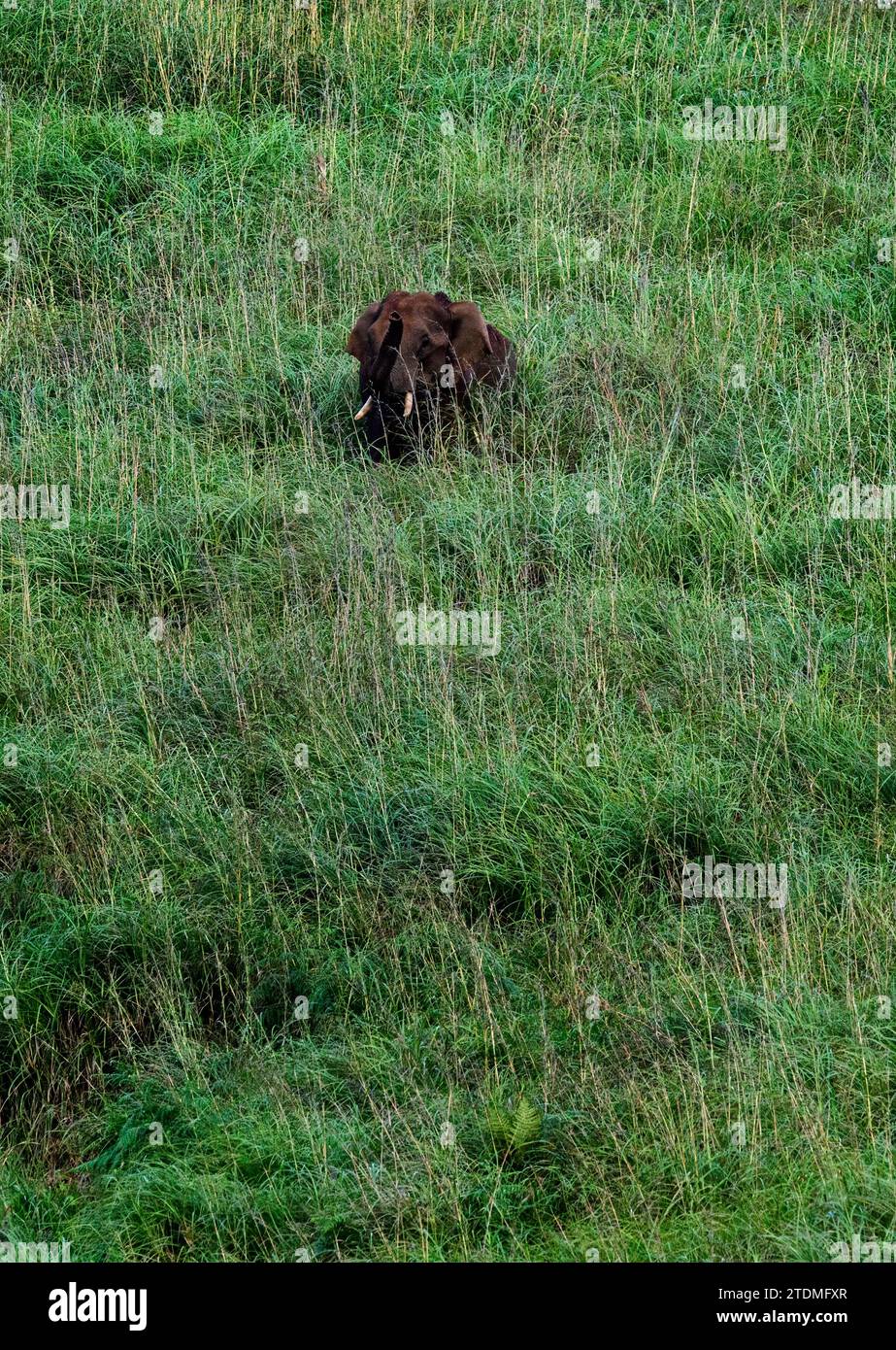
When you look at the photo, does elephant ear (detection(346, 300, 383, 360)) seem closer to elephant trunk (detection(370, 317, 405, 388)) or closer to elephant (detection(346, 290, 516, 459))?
elephant (detection(346, 290, 516, 459))

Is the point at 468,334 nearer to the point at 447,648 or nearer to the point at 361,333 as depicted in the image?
the point at 361,333

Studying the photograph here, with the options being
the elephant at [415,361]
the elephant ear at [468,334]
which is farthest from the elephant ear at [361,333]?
the elephant ear at [468,334]

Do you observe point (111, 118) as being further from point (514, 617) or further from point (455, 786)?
point (455, 786)

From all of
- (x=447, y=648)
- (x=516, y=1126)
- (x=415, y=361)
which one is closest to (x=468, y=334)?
(x=415, y=361)

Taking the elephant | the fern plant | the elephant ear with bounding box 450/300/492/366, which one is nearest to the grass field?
the fern plant

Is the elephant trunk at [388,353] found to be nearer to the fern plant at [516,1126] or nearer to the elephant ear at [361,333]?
the elephant ear at [361,333]

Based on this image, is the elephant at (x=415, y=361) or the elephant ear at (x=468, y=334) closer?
the elephant at (x=415, y=361)

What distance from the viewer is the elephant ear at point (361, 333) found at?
719cm

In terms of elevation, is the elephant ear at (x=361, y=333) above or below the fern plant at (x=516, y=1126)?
above

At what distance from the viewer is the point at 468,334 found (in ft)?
23.4

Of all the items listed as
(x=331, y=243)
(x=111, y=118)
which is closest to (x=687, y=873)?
(x=331, y=243)

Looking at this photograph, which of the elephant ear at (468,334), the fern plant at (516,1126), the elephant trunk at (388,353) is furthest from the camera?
the elephant ear at (468,334)

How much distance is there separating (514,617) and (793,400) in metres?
1.99

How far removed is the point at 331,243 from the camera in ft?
27.1
